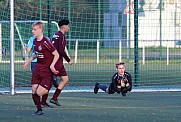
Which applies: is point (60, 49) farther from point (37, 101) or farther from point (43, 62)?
point (37, 101)

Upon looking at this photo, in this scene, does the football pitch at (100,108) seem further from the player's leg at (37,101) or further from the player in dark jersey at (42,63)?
the player in dark jersey at (42,63)

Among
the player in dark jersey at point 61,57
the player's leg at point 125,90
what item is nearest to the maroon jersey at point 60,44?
the player in dark jersey at point 61,57

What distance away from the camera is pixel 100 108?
39.4 feet

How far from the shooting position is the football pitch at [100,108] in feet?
34.7

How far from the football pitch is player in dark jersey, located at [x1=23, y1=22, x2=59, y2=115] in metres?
0.42

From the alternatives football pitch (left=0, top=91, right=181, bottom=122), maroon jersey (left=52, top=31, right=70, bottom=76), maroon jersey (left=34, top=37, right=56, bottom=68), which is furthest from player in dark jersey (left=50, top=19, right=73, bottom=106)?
maroon jersey (left=34, top=37, right=56, bottom=68)

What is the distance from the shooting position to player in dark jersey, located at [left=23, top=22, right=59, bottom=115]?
11.2m

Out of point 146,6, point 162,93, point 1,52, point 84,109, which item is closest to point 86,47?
point 146,6

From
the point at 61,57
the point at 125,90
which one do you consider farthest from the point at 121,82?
the point at 61,57

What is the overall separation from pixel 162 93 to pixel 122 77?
1.73 meters

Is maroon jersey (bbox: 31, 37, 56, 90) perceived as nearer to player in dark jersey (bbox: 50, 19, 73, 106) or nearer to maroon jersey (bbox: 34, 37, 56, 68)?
maroon jersey (bbox: 34, 37, 56, 68)

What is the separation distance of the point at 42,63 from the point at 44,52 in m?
0.20

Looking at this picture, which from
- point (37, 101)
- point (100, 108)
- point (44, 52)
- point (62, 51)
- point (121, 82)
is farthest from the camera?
point (121, 82)

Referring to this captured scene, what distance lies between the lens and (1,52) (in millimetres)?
17281
